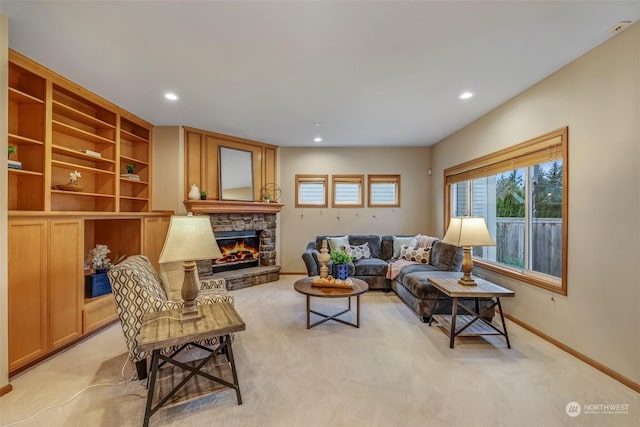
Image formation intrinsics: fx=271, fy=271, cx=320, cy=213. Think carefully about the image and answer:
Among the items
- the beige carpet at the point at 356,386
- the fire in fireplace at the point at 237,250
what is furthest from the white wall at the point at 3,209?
the fire in fireplace at the point at 237,250

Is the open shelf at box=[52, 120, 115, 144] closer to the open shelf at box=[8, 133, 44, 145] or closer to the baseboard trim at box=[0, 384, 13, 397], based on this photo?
the open shelf at box=[8, 133, 44, 145]

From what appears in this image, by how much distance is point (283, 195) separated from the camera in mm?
5691

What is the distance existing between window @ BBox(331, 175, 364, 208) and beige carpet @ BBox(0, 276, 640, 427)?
314 centimetres

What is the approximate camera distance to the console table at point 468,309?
2.62 meters

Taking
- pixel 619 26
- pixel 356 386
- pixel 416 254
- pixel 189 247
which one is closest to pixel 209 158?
pixel 189 247

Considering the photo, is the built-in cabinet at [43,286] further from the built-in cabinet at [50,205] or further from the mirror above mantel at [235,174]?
the mirror above mantel at [235,174]

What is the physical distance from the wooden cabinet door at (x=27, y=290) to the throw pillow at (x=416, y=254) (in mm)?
4568

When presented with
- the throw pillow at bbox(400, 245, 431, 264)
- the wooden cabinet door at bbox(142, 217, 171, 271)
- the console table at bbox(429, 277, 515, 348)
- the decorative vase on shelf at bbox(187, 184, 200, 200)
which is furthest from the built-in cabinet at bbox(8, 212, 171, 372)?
the throw pillow at bbox(400, 245, 431, 264)

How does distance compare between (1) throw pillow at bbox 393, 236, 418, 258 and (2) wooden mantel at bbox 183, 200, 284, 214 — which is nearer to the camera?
(2) wooden mantel at bbox 183, 200, 284, 214

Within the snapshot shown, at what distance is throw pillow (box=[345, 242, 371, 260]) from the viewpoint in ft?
16.1

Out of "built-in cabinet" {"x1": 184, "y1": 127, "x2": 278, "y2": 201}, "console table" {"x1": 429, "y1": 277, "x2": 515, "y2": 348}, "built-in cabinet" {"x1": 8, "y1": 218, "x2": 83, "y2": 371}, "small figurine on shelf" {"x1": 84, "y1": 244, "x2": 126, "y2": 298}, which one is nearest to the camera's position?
"built-in cabinet" {"x1": 8, "y1": 218, "x2": 83, "y2": 371}

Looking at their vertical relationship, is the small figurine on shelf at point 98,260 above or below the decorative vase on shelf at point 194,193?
below

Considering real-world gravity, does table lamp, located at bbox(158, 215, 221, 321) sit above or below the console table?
above

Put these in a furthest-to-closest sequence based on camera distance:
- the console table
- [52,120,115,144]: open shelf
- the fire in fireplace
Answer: the fire in fireplace → [52,120,115,144]: open shelf → the console table
